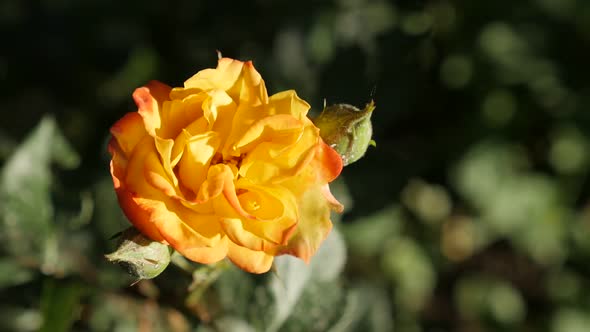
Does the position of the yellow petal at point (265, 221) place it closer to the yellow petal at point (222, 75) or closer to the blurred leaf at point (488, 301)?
the yellow petal at point (222, 75)

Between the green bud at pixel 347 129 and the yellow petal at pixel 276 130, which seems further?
the green bud at pixel 347 129

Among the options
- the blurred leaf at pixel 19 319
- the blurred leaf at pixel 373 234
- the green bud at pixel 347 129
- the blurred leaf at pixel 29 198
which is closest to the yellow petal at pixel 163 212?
the green bud at pixel 347 129

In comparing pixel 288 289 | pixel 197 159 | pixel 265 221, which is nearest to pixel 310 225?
pixel 265 221

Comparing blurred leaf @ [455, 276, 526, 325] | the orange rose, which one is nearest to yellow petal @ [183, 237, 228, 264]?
the orange rose

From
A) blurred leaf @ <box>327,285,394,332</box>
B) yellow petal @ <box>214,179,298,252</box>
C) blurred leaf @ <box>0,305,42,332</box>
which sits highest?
yellow petal @ <box>214,179,298,252</box>

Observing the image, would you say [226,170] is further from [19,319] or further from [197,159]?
[19,319]

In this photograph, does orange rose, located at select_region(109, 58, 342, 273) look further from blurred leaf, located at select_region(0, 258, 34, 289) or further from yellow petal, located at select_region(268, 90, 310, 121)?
blurred leaf, located at select_region(0, 258, 34, 289)

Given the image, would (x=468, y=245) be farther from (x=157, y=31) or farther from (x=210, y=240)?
(x=210, y=240)
